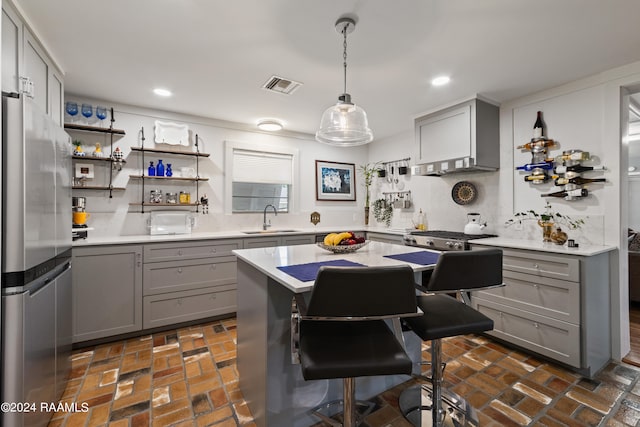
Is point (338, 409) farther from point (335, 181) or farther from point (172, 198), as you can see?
point (335, 181)

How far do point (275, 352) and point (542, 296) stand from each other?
2.23 metres

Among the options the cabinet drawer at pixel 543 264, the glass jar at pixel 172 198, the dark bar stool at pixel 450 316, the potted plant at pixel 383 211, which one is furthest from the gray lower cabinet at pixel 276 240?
the cabinet drawer at pixel 543 264

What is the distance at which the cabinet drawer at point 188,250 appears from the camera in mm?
2965

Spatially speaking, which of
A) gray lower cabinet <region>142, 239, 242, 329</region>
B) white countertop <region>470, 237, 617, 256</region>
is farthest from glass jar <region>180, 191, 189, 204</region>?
white countertop <region>470, 237, 617, 256</region>

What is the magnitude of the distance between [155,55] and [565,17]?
286 cm

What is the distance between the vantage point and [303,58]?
232cm

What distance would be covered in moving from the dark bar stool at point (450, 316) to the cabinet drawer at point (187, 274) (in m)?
2.08

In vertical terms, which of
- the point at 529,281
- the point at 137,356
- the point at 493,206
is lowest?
the point at 137,356

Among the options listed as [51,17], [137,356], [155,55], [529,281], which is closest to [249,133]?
[155,55]

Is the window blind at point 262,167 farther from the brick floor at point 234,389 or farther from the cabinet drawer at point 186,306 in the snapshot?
the brick floor at point 234,389

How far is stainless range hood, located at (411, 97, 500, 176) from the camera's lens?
3.08 metres

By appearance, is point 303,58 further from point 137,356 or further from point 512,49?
point 137,356

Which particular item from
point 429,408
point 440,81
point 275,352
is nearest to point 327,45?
point 440,81

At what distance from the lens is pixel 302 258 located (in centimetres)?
189
